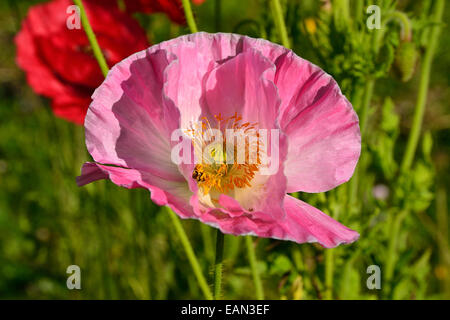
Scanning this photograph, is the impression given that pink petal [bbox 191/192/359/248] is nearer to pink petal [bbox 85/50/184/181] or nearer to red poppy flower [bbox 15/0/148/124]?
pink petal [bbox 85/50/184/181]

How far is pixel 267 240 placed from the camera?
121 centimetres

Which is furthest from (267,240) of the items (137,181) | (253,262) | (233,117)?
(137,181)

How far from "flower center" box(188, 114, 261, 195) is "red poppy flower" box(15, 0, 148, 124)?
0.28 m

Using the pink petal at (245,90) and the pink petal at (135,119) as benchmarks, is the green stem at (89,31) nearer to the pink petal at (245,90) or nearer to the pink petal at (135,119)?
the pink petal at (135,119)

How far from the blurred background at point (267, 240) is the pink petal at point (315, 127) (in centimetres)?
19

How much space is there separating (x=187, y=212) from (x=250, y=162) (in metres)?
0.18

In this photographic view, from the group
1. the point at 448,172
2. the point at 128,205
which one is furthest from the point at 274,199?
the point at 448,172

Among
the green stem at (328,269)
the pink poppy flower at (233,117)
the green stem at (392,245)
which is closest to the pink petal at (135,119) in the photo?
the pink poppy flower at (233,117)

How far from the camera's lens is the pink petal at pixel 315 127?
74 centimetres

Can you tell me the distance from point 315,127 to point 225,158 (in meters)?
0.17

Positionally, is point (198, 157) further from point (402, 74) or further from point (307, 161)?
point (402, 74)

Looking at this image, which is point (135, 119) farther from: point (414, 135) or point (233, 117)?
point (414, 135)

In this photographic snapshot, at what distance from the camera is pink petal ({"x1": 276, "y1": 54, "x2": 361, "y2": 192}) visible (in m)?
0.74

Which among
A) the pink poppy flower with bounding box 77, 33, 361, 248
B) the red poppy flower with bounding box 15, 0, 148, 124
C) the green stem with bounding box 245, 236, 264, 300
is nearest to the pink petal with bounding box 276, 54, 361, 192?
the pink poppy flower with bounding box 77, 33, 361, 248
